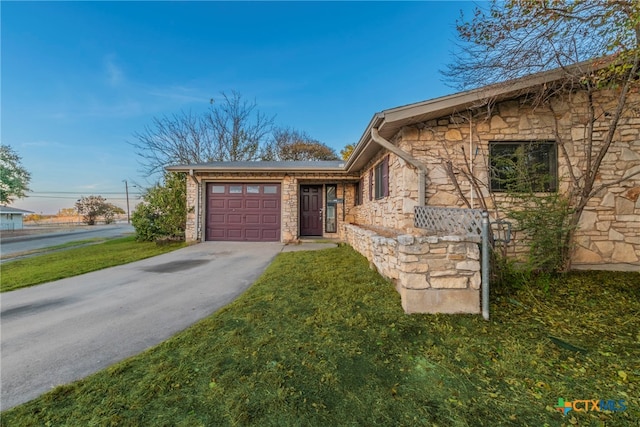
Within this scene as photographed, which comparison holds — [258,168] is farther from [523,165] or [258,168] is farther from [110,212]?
[110,212]

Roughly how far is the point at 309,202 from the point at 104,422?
8322 millimetres

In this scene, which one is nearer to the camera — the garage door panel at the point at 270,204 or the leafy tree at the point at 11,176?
the garage door panel at the point at 270,204

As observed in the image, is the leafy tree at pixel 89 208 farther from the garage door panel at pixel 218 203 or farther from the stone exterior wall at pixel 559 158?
the stone exterior wall at pixel 559 158

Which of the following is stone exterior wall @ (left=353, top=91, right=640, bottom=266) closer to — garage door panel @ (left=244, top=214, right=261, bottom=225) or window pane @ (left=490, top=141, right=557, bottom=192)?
window pane @ (left=490, top=141, right=557, bottom=192)

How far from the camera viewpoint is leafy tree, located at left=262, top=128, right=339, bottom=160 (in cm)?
1973

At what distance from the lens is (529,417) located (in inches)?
59.3

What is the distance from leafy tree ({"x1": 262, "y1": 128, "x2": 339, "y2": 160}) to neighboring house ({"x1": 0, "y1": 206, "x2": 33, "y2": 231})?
23.1 meters

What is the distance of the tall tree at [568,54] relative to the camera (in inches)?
118

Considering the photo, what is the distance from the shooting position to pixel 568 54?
3.61 metres

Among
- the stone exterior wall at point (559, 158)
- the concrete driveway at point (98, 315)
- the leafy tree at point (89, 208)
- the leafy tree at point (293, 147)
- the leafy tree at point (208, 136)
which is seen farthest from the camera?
the leafy tree at point (89, 208)

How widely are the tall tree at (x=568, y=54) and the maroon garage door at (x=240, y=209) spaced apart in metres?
6.57

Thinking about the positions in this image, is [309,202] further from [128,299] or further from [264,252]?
[128,299]

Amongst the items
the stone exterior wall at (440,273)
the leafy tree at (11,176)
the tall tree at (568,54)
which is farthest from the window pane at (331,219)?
the leafy tree at (11,176)

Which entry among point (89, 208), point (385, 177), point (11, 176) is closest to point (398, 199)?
point (385, 177)
